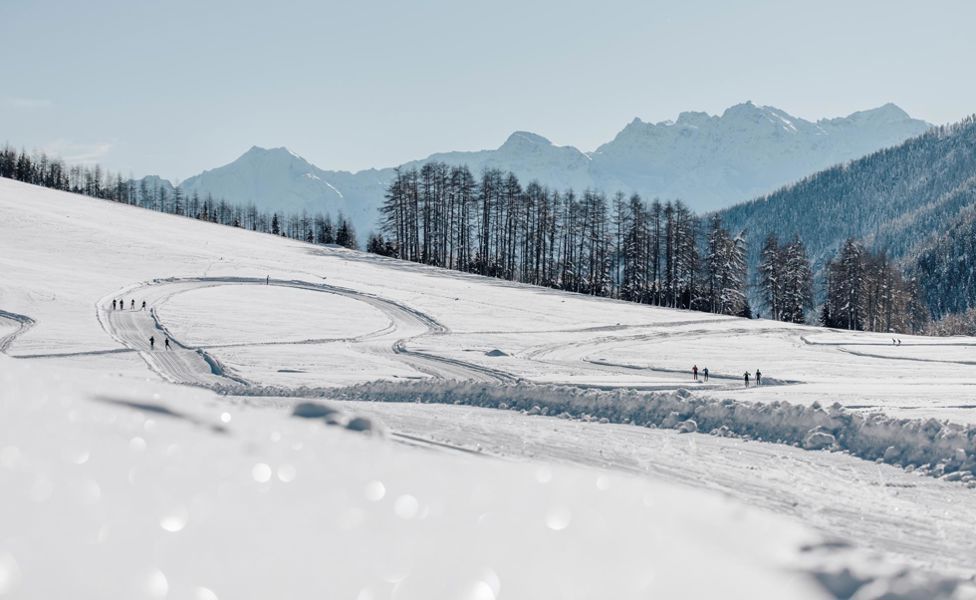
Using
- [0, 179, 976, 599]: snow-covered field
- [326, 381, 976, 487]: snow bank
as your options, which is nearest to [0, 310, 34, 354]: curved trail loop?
[0, 179, 976, 599]: snow-covered field

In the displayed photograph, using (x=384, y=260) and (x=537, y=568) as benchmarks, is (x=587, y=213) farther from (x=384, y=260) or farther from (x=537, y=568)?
(x=537, y=568)

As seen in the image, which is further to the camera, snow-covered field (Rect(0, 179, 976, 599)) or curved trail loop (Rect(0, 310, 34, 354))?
curved trail loop (Rect(0, 310, 34, 354))

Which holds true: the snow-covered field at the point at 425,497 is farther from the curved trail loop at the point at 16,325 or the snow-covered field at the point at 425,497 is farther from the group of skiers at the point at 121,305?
the group of skiers at the point at 121,305

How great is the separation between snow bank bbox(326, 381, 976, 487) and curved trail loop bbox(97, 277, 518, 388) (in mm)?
7681

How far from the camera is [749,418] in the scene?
16203mm

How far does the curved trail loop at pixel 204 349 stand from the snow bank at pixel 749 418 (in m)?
7.68

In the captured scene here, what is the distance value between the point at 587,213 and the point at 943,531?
252ft

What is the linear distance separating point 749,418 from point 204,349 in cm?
2577

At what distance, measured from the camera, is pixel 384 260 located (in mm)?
76125

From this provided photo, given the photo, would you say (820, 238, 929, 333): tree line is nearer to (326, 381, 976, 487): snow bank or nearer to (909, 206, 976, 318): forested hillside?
(326, 381, 976, 487): snow bank

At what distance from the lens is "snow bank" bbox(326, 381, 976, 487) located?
A: 13.3 m

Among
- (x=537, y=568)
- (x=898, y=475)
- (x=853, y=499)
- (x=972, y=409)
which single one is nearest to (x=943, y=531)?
(x=853, y=499)

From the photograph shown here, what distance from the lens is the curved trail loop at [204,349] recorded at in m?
28.6

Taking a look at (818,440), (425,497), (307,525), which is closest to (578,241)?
(818,440)
